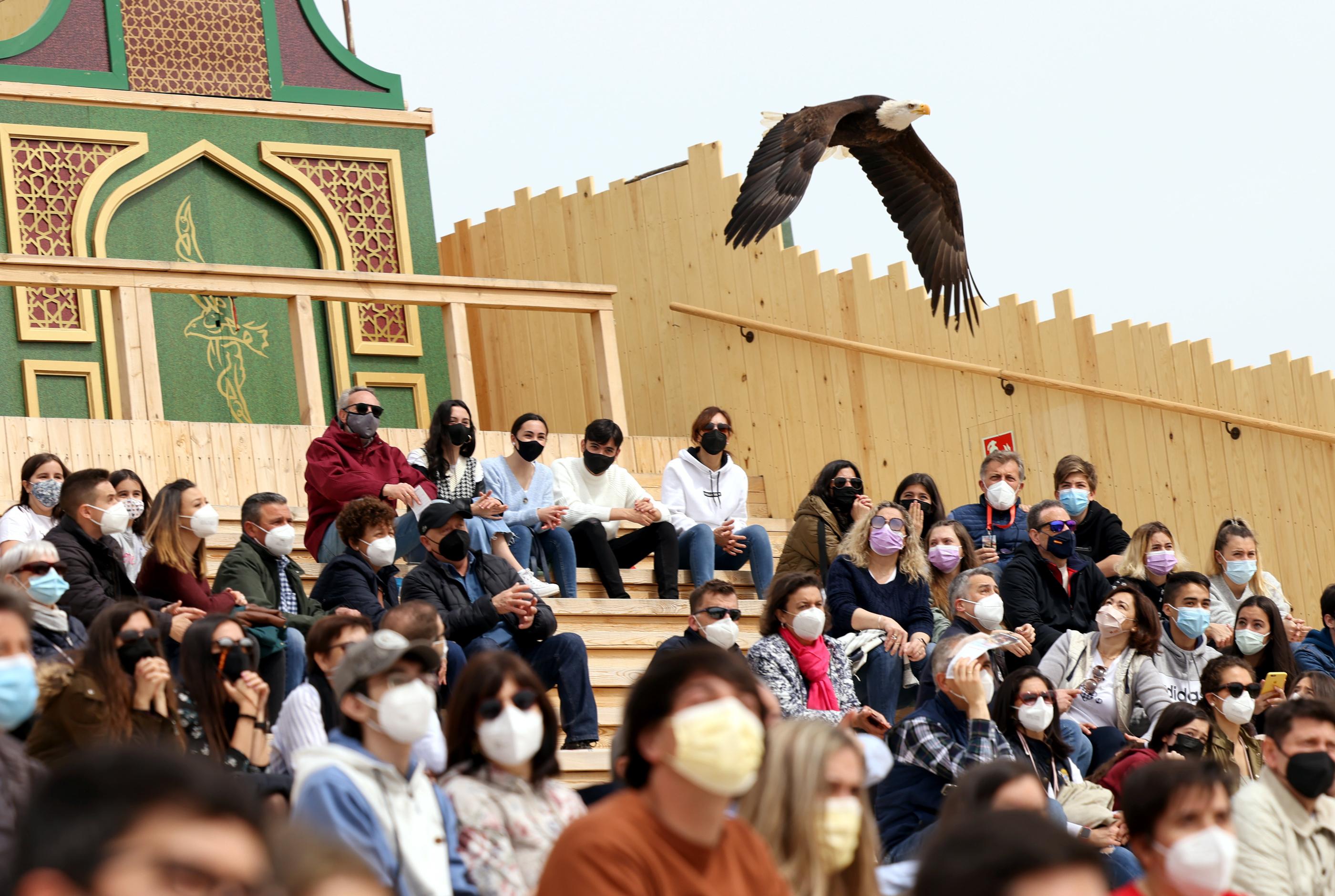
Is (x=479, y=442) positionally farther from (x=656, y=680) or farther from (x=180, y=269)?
(x=656, y=680)

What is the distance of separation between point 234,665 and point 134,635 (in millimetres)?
373

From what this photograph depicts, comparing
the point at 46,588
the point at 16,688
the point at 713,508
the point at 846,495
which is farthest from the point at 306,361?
the point at 16,688

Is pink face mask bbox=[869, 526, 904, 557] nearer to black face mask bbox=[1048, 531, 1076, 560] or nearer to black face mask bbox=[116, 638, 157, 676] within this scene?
black face mask bbox=[1048, 531, 1076, 560]

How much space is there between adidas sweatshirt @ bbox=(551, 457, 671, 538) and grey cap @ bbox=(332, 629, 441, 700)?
14.1ft

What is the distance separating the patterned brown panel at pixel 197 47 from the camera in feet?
37.9

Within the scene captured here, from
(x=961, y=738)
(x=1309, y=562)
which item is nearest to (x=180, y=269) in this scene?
(x=961, y=738)

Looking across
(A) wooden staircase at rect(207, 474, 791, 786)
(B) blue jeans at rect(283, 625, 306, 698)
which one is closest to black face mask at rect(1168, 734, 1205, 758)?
(A) wooden staircase at rect(207, 474, 791, 786)

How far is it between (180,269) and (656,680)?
6808mm

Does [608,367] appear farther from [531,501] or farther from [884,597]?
[884,597]

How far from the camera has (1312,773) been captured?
182 inches

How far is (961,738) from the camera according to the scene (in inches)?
209

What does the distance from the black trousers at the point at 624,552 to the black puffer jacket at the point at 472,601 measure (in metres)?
1.21

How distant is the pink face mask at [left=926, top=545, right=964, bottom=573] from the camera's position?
25.2 ft

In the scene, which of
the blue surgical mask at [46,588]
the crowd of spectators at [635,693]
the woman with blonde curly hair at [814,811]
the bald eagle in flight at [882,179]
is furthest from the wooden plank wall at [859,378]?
the woman with blonde curly hair at [814,811]
